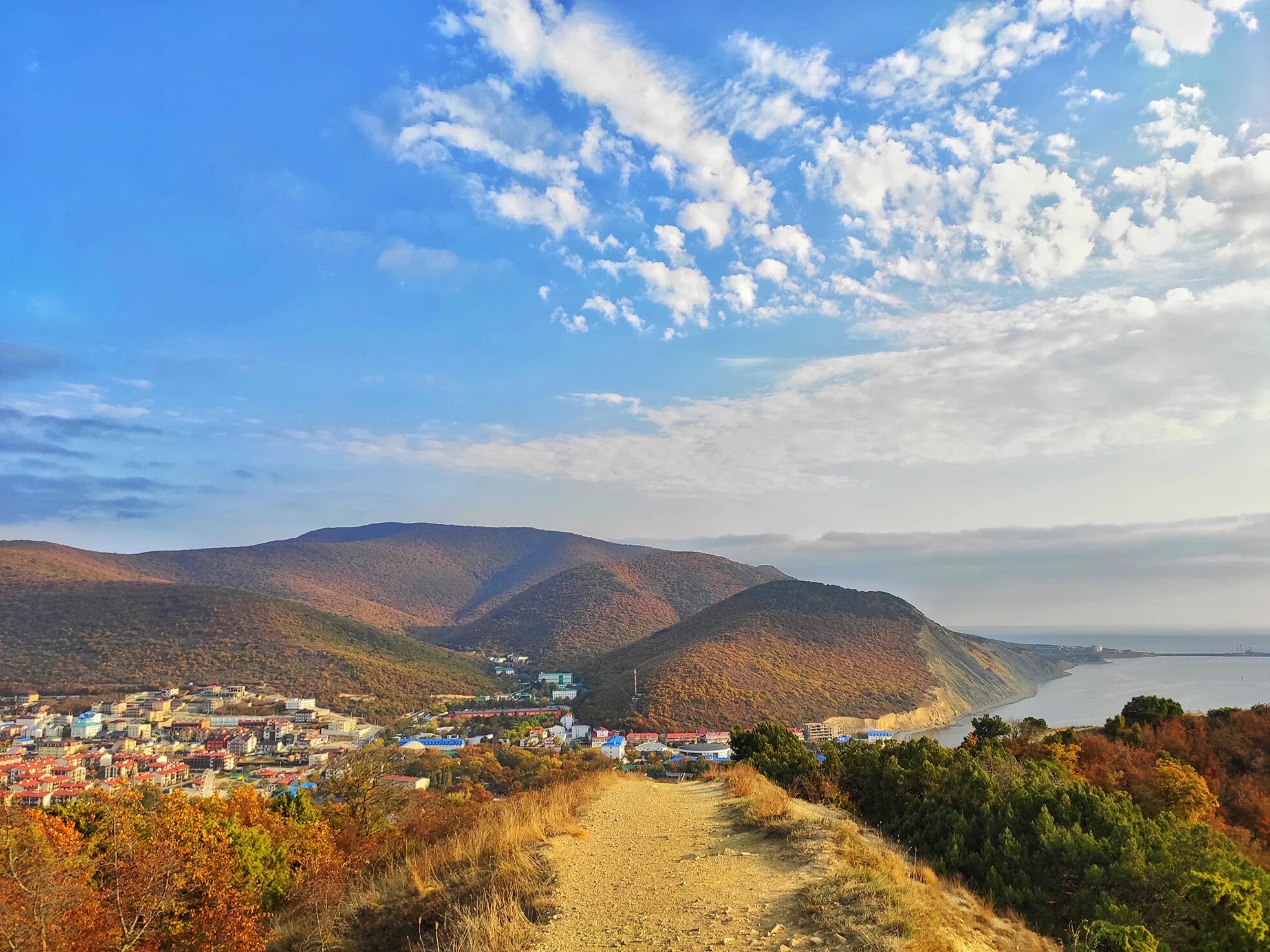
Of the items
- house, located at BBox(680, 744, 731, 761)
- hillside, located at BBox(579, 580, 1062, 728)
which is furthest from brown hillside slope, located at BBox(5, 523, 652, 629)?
house, located at BBox(680, 744, 731, 761)

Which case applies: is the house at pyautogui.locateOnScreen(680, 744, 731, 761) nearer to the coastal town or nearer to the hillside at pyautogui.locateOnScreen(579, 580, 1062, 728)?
the coastal town

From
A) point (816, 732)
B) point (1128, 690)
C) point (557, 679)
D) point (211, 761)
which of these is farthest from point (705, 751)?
point (1128, 690)

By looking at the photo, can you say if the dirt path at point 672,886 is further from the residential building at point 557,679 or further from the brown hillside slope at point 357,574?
the brown hillside slope at point 357,574

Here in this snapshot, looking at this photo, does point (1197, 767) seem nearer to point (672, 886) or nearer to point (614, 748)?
point (672, 886)

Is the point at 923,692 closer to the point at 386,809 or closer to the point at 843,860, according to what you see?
the point at 386,809

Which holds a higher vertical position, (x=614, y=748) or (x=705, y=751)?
(x=614, y=748)

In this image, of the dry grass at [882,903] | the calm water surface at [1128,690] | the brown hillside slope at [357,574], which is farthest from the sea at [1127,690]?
the brown hillside slope at [357,574]
